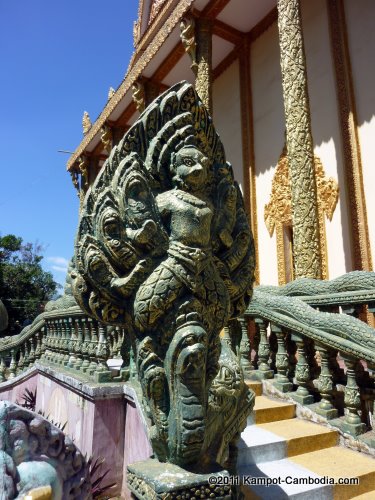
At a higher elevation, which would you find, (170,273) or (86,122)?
(86,122)

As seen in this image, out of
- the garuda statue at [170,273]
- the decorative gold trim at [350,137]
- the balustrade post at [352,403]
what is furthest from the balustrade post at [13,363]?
the decorative gold trim at [350,137]

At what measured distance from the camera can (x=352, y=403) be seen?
282 centimetres

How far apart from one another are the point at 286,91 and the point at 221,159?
5.28 m

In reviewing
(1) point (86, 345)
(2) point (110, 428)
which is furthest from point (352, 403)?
(1) point (86, 345)

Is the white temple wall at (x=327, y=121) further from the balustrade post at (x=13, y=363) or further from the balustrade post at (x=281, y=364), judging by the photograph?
the balustrade post at (x=13, y=363)

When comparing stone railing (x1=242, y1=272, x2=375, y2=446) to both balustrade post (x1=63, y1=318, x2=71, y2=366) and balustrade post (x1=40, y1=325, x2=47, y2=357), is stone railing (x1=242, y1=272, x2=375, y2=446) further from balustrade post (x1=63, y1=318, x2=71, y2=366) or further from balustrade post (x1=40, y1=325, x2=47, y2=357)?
balustrade post (x1=40, y1=325, x2=47, y2=357)

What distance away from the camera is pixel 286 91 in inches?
249

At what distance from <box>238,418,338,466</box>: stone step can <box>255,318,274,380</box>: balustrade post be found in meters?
0.51

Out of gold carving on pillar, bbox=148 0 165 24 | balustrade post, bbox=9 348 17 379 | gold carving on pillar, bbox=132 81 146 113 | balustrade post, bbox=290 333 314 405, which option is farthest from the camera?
gold carving on pillar, bbox=148 0 165 24

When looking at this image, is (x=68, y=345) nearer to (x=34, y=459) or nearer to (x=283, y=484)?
(x=283, y=484)

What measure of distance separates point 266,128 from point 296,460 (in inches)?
314

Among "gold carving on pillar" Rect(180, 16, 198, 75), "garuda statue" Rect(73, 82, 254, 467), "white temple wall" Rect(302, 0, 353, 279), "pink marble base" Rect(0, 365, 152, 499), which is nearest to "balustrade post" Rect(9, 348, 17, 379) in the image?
"pink marble base" Rect(0, 365, 152, 499)

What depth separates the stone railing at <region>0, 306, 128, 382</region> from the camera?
3018 millimetres

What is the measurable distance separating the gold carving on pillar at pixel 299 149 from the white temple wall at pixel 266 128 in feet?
7.93
